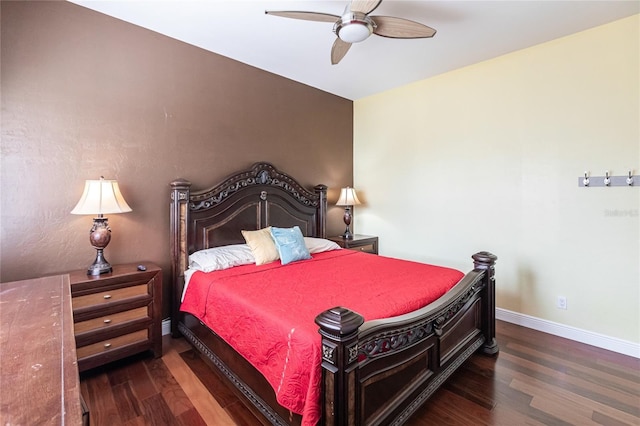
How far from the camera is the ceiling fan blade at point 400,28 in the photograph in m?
2.09

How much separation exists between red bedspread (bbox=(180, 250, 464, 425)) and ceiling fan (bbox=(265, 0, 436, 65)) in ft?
5.90

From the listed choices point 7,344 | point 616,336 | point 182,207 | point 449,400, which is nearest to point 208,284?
point 182,207

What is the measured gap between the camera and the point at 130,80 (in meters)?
2.72

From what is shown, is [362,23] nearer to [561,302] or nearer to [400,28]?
[400,28]

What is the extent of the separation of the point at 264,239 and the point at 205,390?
1.35 m

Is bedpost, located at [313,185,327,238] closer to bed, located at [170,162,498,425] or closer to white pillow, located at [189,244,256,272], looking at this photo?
bed, located at [170,162,498,425]

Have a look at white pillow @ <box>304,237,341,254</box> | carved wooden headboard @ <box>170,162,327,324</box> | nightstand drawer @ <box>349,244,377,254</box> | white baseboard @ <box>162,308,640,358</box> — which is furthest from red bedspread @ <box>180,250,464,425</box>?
white baseboard @ <box>162,308,640,358</box>

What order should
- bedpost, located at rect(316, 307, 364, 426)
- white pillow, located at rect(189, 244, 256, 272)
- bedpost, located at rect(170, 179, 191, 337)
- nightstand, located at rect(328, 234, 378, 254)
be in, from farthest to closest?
nightstand, located at rect(328, 234, 378, 254) → bedpost, located at rect(170, 179, 191, 337) → white pillow, located at rect(189, 244, 256, 272) → bedpost, located at rect(316, 307, 364, 426)

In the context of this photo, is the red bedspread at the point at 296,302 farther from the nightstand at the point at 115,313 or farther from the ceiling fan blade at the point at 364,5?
the ceiling fan blade at the point at 364,5

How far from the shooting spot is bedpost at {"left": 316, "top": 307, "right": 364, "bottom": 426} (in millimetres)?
1247

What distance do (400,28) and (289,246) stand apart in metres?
2.02

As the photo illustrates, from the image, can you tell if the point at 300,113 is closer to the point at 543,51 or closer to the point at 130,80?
the point at 130,80

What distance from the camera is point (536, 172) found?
3.04 meters

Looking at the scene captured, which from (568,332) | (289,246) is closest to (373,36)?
(289,246)
